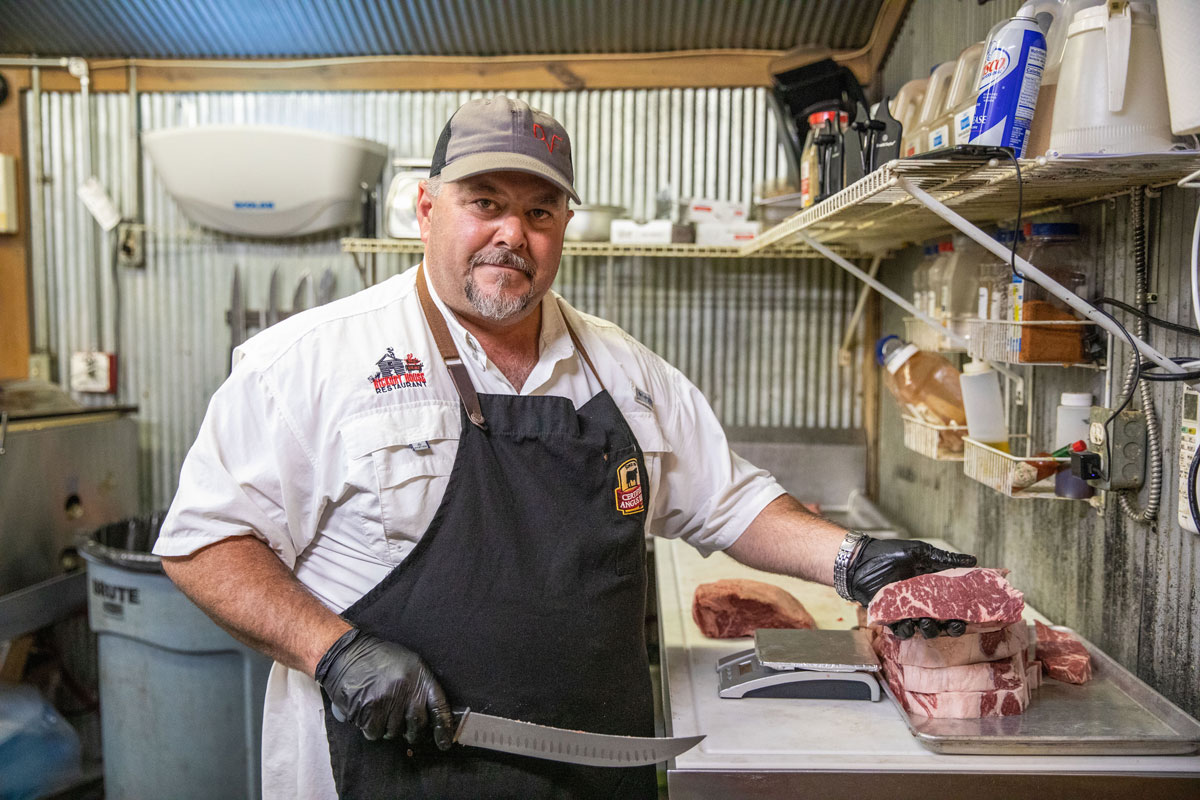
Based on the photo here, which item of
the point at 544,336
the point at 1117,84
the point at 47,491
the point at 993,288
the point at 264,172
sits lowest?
the point at 47,491

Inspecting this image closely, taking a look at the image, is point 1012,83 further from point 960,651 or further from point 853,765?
point 853,765

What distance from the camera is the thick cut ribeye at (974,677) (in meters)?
1.61

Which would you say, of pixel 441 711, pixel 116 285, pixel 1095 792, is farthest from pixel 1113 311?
pixel 116 285

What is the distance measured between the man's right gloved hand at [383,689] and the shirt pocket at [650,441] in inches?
23.9

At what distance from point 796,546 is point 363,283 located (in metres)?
2.33

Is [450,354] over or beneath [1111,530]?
over

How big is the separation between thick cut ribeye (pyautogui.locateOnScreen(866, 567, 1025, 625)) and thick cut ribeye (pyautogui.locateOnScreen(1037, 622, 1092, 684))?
26 centimetres

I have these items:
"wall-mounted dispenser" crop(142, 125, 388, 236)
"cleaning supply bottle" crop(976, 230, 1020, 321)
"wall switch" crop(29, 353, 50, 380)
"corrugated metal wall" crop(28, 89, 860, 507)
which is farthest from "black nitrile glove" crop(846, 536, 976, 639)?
"wall switch" crop(29, 353, 50, 380)

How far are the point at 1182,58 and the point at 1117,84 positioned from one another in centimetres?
11

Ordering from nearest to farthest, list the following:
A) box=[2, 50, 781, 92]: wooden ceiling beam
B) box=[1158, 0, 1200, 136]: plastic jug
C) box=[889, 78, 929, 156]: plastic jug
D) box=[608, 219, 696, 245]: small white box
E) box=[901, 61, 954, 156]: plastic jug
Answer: box=[1158, 0, 1200, 136]: plastic jug, box=[901, 61, 954, 156]: plastic jug, box=[889, 78, 929, 156]: plastic jug, box=[608, 219, 696, 245]: small white box, box=[2, 50, 781, 92]: wooden ceiling beam

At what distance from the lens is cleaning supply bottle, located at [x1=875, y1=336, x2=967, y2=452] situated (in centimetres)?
227

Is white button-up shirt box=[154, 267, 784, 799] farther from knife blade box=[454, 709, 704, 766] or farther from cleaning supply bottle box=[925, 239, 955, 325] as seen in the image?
cleaning supply bottle box=[925, 239, 955, 325]

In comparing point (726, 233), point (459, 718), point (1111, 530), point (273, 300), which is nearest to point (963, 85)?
point (1111, 530)

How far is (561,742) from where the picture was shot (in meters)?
1.52
